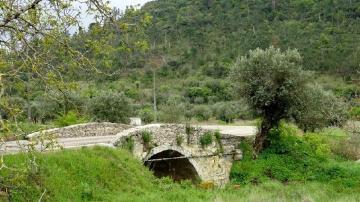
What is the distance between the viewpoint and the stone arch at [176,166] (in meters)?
24.7

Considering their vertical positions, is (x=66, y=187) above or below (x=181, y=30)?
below

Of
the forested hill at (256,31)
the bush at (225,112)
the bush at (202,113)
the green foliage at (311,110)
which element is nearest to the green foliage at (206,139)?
the green foliage at (311,110)

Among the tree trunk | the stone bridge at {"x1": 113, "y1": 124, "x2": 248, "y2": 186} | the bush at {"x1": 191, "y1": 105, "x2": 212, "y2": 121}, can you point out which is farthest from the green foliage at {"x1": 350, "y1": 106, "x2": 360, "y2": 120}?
the bush at {"x1": 191, "y1": 105, "x2": 212, "y2": 121}

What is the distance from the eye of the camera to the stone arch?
2471cm

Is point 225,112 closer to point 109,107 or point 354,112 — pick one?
point 354,112

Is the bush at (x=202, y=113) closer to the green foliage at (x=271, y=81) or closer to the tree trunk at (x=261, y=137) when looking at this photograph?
the tree trunk at (x=261, y=137)

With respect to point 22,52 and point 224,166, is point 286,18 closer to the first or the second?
point 224,166

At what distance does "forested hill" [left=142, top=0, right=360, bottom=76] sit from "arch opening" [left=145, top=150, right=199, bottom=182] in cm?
4086

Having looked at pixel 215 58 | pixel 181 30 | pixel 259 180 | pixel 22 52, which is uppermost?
pixel 181 30

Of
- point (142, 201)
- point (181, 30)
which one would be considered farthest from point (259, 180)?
point (181, 30)

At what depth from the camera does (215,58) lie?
71438mm

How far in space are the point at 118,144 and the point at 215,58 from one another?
173 feet

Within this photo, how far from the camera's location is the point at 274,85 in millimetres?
25312

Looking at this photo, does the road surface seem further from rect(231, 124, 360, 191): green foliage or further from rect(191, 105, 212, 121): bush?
rect(191, 105, 212, 121): bush
